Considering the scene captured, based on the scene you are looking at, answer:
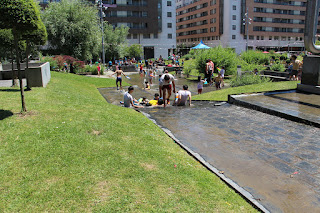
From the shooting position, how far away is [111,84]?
22.9 meters

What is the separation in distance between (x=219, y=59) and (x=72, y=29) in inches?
655

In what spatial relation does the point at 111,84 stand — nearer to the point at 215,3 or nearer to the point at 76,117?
the point at 76,117

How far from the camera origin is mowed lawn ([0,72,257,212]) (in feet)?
13.9

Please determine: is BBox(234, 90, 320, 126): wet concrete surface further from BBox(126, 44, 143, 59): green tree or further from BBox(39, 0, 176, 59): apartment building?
BBox(39, 0, 176, 59): apartment building

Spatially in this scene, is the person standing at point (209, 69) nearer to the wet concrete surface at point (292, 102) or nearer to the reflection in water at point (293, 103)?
the wet concrete surface at point (292, 102)

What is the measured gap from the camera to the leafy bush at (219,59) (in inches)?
1043

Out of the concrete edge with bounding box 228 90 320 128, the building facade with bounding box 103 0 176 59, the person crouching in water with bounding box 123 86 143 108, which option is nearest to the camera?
the concrete edge with bounding box 228 90 320 128

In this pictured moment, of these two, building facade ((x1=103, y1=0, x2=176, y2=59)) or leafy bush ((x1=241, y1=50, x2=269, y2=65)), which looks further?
building facade ((x1=103, y1=0, x2=176, y2=59))

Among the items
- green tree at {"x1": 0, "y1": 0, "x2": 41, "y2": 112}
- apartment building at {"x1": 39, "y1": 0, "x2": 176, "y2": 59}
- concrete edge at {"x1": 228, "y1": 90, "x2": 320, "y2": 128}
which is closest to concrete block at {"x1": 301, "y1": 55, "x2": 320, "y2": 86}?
concrete edge at {"x1": 228, "y1": 90, "x2": 320, "y2": 128}

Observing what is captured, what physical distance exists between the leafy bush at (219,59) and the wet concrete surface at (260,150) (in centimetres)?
1643

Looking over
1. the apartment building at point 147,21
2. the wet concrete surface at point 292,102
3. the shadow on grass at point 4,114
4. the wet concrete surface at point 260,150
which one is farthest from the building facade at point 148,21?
the shadow on grass at point 4,114

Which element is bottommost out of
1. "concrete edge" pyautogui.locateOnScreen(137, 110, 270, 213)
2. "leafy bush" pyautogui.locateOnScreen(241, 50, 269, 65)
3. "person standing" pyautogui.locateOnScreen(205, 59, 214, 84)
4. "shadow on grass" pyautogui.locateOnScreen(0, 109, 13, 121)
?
"concrete edge" pyautogui.locateOnScreen(137, 110, 270, 213)

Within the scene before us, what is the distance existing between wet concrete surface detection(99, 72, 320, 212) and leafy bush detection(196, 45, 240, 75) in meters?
16.4

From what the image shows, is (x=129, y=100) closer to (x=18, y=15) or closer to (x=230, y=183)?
(x=18, y=15)
